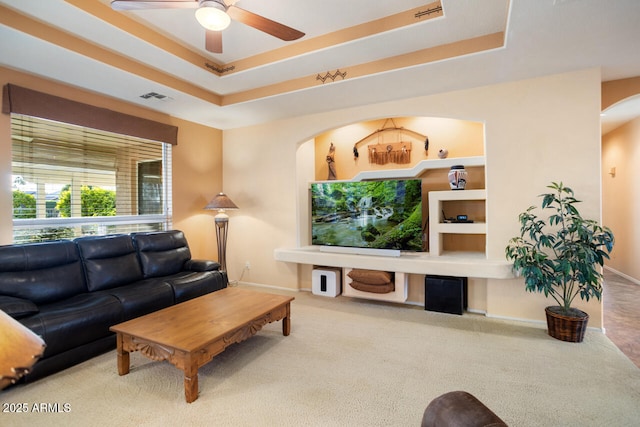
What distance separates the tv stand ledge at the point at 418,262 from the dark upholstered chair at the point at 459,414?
2257mm

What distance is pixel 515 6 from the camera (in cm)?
203

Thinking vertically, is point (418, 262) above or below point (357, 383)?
above

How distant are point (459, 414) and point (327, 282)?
3163 mm

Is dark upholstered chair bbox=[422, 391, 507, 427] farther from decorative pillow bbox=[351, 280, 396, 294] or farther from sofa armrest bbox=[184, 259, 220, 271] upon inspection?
sofa armrest bbox=[184, 259, 220, 271]

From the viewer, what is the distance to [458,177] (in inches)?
139

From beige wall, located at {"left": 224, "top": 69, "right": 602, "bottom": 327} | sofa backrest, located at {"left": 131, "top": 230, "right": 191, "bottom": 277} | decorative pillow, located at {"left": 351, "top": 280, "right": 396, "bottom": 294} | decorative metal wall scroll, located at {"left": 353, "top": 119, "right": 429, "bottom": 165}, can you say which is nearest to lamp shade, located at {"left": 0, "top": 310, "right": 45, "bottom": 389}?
sofa backrest, located at {"left": 131, "top": 230, "right": 191, "bottom": 277}

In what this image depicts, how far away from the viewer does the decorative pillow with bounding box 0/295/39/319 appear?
2.11 meters

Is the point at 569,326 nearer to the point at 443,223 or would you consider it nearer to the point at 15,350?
the point at 443,223

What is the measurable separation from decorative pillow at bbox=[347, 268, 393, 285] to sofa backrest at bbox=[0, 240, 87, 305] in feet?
9.45

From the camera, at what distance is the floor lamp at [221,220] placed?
14.4 ft

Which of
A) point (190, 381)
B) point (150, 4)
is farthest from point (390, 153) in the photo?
point (190, 381)

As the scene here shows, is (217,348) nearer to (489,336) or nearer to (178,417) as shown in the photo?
(178,417)

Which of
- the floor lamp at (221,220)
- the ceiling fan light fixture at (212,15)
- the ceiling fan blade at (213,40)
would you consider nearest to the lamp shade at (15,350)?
the ceiling fan light fixture at (212,15)

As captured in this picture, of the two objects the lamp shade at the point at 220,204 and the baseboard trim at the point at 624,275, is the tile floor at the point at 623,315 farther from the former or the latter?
the lamp shade at the point at 220,204
